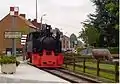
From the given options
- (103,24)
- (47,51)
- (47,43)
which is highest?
(103,24)

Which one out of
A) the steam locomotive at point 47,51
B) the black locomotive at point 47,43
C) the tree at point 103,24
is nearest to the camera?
the steam locomotive at point 47,51

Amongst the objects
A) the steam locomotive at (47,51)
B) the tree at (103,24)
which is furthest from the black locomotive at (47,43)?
the tree at (103,24)

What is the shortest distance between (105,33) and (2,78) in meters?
48.8

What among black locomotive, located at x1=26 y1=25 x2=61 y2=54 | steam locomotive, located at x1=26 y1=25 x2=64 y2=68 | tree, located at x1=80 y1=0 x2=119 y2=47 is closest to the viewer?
steam locomotive, located at x1=26 y1=25 x2=64 y2=68

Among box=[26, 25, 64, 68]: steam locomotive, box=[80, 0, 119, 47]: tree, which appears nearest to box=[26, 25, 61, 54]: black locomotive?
box=[26, 25, 64, 68]: steam locomotive

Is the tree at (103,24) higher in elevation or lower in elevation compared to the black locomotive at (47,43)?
higher

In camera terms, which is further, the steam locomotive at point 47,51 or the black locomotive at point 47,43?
the black locomotive at point 47,43

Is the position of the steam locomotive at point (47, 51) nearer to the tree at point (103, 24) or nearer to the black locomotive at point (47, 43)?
the black locomotive at point (47, 43)

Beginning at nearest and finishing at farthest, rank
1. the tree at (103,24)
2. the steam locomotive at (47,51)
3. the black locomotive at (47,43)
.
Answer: the steam locomotive at (47,51)
the black locomotive at (47,43)
the tree at (103,24)

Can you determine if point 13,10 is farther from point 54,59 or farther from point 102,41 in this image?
point 102,41

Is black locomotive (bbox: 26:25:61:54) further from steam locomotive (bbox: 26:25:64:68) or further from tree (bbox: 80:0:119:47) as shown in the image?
tree (bbox: 80:0:119:47)

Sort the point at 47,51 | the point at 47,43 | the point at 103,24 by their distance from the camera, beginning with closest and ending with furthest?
the point at 47,51 < the point at 47,43 < the point at 103,24

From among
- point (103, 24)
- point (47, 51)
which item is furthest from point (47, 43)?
point (103, 24)

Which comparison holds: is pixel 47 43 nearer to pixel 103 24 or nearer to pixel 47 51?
pixel 47 51
